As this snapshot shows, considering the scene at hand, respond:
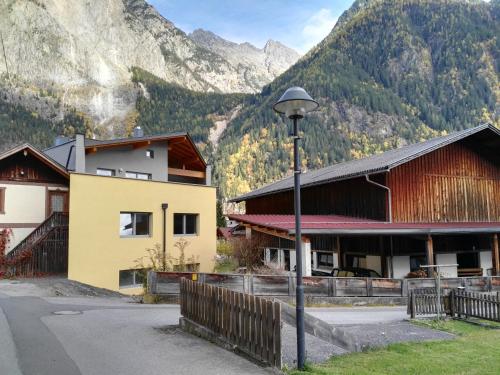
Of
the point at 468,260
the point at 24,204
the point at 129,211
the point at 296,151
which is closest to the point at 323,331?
the point at 296,151

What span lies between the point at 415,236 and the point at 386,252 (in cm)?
168

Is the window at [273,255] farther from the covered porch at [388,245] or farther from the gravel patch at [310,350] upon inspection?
the gravel patch at [310,350]

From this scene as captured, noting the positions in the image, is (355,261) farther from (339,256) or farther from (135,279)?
(135,279)

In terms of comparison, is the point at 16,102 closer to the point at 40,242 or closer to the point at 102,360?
the point at 40,242

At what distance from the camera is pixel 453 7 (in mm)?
161625

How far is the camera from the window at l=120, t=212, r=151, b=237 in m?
19.3

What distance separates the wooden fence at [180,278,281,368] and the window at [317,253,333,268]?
1506 cm

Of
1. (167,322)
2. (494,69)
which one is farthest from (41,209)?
(494,69)

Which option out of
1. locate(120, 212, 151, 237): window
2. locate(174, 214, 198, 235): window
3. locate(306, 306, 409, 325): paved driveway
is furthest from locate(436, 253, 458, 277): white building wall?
locate(120, 212, 151, 237): window

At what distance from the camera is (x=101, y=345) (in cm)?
797

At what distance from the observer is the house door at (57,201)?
20464mm

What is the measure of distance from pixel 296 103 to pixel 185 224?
53.5 ft

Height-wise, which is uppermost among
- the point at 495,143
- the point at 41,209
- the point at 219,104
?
Result: the point at 219,104

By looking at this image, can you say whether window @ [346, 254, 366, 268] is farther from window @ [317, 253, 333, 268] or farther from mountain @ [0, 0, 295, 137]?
mountain @ [0, 0, 295, 137]
